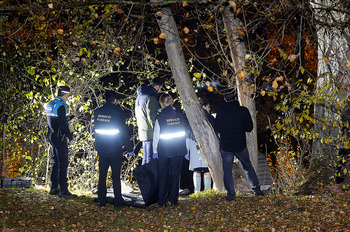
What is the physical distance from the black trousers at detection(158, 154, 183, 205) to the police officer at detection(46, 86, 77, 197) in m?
1.95

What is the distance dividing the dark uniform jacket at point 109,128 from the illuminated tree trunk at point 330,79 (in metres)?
3.93

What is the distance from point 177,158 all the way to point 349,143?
3.26 metres

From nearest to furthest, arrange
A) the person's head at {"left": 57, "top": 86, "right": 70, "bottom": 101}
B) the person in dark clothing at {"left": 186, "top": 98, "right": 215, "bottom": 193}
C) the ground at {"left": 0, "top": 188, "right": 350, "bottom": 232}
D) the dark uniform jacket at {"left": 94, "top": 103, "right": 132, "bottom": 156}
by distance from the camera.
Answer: the ground at {"left": 0, "top": 188, "right": 350, "bottom": 232}, the dark uniform jacket at {"left": 94, "top": 103, "right": 132, "bottom": 156}, the person's head at {"left": 57, "top": 86, "right": 70, "bottom": 101}, the person in dark clothing at {"left": 186, "top": 98, "right": 215, "bottom": 193}

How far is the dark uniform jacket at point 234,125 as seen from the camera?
9.04 metres

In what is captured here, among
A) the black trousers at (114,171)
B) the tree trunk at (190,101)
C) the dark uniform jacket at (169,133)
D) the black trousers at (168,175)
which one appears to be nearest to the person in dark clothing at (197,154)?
the tree trunk at (190,101)

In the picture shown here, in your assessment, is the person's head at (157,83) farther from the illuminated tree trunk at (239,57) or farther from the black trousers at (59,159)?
the black trousers at (59,159)

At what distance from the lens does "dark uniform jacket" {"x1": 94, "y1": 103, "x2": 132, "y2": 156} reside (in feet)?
28.2

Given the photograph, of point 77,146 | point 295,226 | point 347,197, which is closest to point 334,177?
point 347,197

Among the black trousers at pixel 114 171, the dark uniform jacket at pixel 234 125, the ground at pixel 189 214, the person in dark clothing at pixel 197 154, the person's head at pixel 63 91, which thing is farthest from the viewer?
the person in dark clothing at pixel 197 154

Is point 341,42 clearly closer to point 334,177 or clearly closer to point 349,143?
point 349,143

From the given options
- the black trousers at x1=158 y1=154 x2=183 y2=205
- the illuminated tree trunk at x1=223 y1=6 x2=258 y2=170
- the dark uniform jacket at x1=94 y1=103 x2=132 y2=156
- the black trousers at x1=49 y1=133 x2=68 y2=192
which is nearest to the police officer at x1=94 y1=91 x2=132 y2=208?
the dark uniform jacket at x1=94 y1=103 x2=132 y2=156

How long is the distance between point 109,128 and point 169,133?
3.66ft

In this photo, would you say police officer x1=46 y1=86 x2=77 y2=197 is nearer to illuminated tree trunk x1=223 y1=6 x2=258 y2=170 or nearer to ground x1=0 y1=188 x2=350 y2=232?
ground x1=0 y1=188 x2=350 y2=232

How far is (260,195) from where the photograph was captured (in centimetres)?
935
